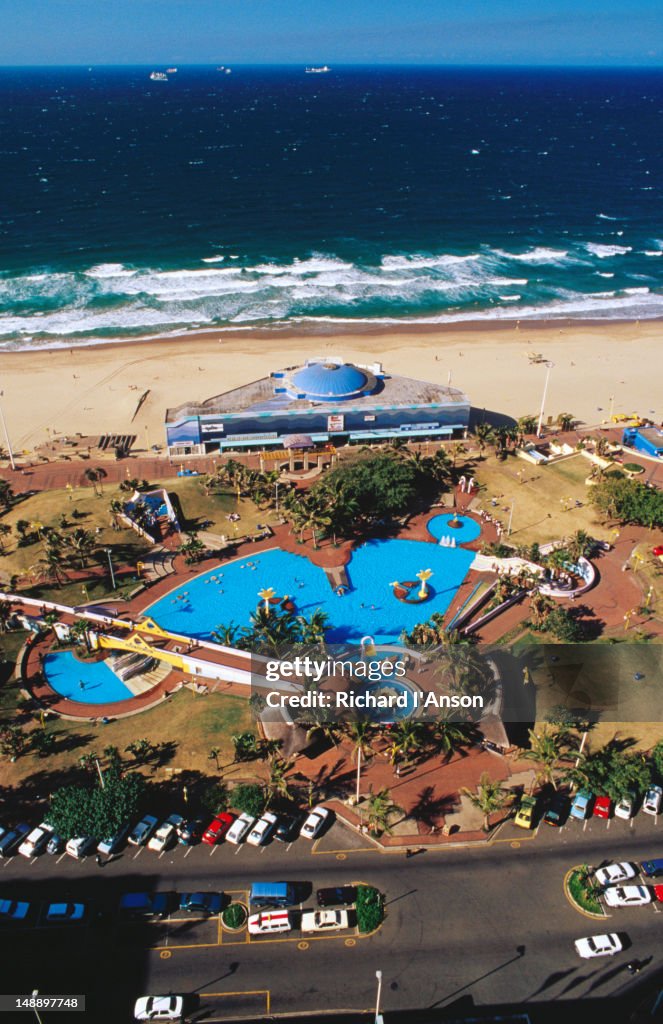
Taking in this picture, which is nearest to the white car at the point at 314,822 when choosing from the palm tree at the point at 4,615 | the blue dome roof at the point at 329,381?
the palm tree at the point at 4,615

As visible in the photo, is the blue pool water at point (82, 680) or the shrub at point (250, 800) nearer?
the shrub at point (250, 800)

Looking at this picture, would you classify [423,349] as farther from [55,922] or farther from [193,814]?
[55,922]

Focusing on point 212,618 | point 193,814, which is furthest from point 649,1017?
point 212,618

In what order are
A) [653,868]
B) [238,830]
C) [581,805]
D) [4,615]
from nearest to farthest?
[653,868]
[238,830]
[581,805]
[4,615]

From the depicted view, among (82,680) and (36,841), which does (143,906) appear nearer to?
(36,841)

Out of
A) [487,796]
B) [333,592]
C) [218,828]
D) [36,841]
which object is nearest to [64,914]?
[36,841]

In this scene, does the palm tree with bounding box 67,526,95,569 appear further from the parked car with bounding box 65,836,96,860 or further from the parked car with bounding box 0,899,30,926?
the parked car with bounding box 0,899,30,926

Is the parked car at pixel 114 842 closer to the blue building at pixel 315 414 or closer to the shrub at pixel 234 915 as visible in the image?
the shrub at pixel 234 915
